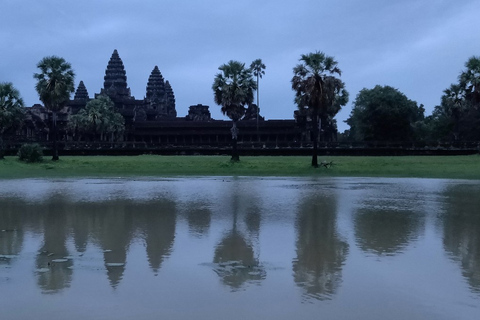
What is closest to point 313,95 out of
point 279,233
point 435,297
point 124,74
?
point 279,233

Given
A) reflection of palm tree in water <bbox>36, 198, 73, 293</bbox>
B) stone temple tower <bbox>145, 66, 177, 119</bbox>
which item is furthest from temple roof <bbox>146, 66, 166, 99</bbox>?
reflection of palm tree in water <bbox>36, 198, 73, 293</bbox>

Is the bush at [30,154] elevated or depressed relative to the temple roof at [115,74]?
depressed

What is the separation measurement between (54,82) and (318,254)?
43.4 meters

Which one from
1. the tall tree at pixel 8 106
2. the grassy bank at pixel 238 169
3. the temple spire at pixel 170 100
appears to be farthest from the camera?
the temple spire at pixel 170 100

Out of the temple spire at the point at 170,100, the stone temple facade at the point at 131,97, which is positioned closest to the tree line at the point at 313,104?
the stone temple facade at the point at 131,97

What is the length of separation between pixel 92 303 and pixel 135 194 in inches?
645

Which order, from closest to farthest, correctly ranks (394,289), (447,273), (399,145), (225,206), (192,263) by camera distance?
(394,289) → (447,273) → (192,263) → (225,206) → (399,145)

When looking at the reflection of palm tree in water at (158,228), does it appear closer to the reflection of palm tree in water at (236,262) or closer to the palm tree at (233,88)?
the reflection of palm tree in water at (236,262)

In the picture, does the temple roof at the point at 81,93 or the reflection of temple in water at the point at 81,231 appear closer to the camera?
the reflection of temple in water at the point at 81,231

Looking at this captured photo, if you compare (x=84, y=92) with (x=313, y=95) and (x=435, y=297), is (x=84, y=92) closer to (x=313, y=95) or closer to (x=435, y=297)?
(x=313, y=95)

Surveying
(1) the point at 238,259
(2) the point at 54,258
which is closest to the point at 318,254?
(1) the point at 238,259

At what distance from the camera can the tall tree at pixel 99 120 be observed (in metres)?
76.1

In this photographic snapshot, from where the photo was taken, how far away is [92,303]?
7703 millimetres

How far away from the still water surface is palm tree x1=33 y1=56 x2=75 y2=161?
101 ft
